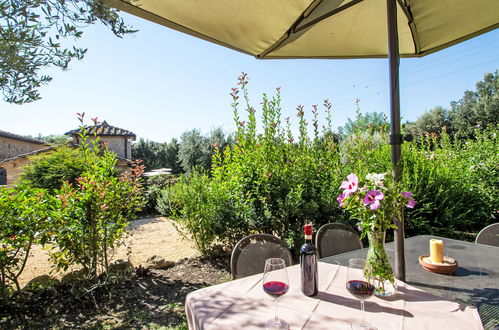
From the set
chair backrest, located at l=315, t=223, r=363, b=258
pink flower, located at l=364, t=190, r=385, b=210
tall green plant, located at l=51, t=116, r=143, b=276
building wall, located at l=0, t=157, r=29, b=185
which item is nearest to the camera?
pink flower, located at l=364, t=190, r=385, b=210

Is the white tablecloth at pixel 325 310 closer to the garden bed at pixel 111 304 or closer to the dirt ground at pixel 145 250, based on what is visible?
the garden bed at pixel 111 304

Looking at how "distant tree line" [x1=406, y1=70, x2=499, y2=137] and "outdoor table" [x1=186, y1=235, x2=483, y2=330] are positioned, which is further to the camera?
"distant tree line" [x1=406, y1=70, x2=499, y2=137]

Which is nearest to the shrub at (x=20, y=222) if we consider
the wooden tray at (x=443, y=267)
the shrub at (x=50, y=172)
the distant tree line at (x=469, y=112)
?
the wooden tray at (x=443, y=267)

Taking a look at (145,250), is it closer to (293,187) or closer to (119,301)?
(119,301)

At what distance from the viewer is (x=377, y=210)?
44.3 inches

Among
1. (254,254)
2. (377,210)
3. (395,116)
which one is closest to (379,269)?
(377,210)

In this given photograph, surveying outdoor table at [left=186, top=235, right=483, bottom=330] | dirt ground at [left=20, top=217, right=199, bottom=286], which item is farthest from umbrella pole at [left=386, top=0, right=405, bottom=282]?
dirt ground at [left=20, top=217, right=199, bottom=286]

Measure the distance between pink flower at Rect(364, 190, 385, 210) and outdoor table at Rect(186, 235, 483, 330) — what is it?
0.43m

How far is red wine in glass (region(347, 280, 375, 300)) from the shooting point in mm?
975

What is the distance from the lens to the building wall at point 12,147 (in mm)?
17031

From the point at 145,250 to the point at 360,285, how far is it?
4.98 metres

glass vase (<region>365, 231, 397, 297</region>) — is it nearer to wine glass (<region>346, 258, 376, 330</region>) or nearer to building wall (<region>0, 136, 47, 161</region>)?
wine glass (<region>346, 258, 376, 330</region>)

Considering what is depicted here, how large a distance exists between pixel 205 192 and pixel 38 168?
739 cm

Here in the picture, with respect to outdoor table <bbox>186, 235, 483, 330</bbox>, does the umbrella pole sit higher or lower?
higher
